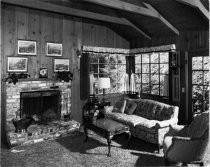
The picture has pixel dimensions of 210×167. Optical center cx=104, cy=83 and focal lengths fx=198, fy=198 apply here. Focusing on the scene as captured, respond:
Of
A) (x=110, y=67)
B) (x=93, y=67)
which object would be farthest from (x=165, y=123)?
(x=110, y=67)

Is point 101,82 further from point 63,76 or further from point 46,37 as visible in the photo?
point 46,37

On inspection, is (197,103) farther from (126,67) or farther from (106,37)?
(106,37)

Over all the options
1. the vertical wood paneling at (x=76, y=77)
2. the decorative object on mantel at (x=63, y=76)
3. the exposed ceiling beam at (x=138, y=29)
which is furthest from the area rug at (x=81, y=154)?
the exposed ceiling beam at (x=138, y=29)

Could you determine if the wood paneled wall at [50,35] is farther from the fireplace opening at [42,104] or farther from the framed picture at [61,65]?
the fireplace opening at [42,104]

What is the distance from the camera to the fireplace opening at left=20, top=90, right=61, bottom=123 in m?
5.08

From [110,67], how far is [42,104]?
2.65 m

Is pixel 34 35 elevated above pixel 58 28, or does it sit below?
below

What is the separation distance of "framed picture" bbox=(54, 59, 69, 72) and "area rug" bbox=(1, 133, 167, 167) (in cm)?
201

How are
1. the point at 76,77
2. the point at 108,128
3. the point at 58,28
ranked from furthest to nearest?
1. the point at 76,77
2. the point at 58,28
3. the point at 108,128

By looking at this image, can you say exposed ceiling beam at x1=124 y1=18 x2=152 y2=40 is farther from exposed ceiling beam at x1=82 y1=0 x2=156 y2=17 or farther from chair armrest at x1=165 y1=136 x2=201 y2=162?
chair armrest at x1=165 y1=136 x2=201 y2=162

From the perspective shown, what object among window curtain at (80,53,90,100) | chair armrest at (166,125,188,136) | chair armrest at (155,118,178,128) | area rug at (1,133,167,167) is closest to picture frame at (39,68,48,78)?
window curtain at (80,53,90,100)

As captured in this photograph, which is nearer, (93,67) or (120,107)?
(120,107)

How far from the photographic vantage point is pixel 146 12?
486 centimetres

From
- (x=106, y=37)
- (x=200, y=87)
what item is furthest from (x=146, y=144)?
(x=106, y=37)
